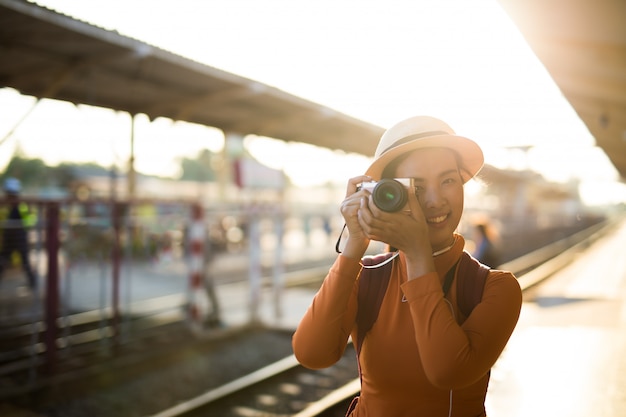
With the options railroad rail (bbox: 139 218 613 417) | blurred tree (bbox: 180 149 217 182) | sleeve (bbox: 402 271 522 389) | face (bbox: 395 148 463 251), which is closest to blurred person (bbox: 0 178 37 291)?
railroad rail (bbox: 139 218 613 417)

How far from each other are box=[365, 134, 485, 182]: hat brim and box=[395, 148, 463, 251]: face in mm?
25

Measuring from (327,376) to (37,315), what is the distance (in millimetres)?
3279

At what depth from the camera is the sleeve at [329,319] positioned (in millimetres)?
1404

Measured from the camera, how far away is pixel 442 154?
1495 mm

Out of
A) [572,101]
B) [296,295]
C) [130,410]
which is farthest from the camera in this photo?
[296,295]

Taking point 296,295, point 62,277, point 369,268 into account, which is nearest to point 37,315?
point 62,277

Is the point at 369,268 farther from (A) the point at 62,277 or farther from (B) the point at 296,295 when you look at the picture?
(B) the point at 296,295

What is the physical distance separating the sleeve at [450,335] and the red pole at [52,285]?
533cm

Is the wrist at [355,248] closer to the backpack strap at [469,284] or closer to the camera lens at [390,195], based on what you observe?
the camera lens at [390,195]

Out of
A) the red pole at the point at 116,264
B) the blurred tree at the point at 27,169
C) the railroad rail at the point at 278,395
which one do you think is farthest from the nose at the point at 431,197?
→ the blurred tree at the point at 27,169

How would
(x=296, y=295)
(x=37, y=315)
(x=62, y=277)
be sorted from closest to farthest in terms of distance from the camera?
1. (x=37, y=315)
2. (x=62, y=277)
3. (x=296, y=295)

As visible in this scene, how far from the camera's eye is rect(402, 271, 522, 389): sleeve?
4.13 ft

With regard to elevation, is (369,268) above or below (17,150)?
below

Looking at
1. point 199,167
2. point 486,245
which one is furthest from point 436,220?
point 199,167
